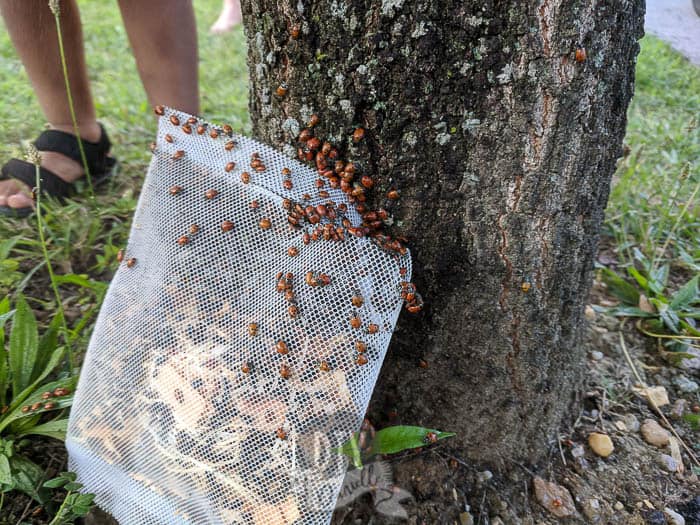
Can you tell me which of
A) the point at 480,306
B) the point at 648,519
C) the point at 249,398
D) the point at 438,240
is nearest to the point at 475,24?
the point at 438,240

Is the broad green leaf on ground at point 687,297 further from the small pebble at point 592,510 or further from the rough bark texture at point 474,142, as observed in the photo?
the small pebble at point 592,510

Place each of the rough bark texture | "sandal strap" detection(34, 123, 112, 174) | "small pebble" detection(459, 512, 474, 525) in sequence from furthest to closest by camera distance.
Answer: "sandal strap" detection(34, 123, 112, 174)
"small pebble" detection(459, 512, 474, 525)
the rough bark texture

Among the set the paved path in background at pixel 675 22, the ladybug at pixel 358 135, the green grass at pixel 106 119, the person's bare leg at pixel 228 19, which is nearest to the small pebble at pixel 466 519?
the ladybug at pixel 358 135

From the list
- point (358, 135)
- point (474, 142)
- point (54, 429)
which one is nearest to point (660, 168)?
point (474, 142)

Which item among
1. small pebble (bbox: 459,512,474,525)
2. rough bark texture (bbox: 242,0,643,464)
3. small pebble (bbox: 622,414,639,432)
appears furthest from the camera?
small pebble (bbox: 622,414,639,432)

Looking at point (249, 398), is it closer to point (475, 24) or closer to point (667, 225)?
point (475, 24)

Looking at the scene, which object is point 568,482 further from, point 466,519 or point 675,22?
point 675,22

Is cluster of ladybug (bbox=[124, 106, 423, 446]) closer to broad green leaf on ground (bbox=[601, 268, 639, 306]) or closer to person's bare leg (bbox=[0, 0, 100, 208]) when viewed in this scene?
broad green leaf on ground (bbox=[601, 268, 639, 306])

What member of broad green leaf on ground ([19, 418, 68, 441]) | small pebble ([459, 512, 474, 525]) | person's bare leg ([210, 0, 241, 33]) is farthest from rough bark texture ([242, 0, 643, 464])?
person's bare leg ([210, 0, 241, 33])
